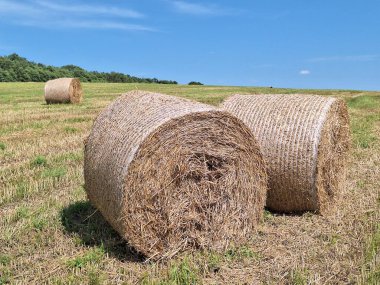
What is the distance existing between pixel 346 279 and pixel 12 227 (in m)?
3.64

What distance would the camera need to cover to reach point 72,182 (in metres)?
7.52

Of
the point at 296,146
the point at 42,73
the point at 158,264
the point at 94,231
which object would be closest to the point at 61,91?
the point at 94,231

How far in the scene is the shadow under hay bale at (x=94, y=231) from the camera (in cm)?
503

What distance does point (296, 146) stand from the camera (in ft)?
19.9

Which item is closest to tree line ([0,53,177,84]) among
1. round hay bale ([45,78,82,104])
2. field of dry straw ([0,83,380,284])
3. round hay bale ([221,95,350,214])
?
round hay bale ([45,78,82,104])

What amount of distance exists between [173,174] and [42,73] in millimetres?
53856

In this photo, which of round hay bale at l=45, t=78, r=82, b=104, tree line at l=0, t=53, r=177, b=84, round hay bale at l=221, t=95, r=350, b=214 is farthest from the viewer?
tree line at l=0, t=53, r=177, b=84

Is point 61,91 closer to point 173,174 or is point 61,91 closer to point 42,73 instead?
point 173,174

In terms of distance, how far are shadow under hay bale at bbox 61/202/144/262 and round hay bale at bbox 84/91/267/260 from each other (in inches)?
8.4

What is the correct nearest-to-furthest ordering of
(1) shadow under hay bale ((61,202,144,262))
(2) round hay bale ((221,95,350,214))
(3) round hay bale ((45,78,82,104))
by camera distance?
(1) shadow under hay bale ((61,202,144,262)), (2) round hay bale ((221,95,350,214)), (3) round hay bale ((45,78,82,104))

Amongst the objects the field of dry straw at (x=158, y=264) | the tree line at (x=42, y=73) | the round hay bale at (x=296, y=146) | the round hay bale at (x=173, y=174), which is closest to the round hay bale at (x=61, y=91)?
the field of dry straw at (x=158, y=264)

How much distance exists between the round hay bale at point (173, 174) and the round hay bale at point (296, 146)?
46 cm

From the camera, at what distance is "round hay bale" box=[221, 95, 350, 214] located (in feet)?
19.9

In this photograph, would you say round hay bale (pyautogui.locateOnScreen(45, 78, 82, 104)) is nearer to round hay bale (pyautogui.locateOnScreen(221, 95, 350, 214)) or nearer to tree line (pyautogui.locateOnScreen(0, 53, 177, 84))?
round hay bale (pyautogui.locateOnScreen(221, 95, 350, 214))
